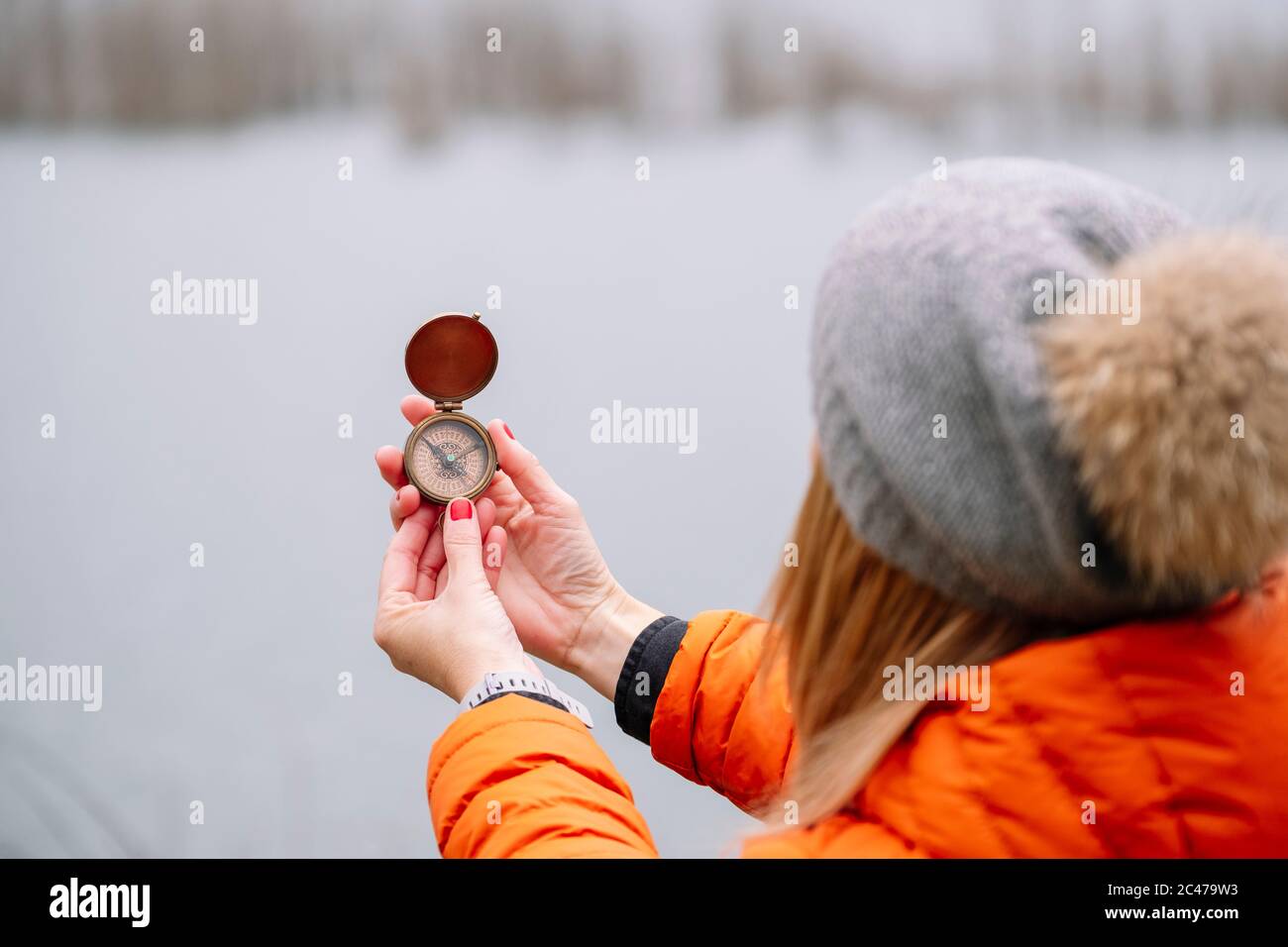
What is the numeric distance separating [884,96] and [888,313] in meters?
1.39

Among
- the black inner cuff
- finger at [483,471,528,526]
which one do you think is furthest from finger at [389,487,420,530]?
the black inner cuff

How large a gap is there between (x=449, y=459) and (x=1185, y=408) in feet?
3.08

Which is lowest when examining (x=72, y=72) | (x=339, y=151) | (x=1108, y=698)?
(x=1108, y=698)

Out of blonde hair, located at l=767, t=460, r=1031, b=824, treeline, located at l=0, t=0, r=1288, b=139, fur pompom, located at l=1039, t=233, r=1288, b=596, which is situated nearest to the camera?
fur pompom, located at l=1039, t=233, r=1288, b=596

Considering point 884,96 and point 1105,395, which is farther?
point 884,96

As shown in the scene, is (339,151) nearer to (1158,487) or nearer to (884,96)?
(884,96)

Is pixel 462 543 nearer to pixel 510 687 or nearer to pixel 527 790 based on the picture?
pixel 510 687

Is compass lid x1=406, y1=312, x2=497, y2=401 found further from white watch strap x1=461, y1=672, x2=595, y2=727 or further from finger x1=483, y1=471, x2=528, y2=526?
white watch strap x1=461, y1=672, x2=595, y2=727

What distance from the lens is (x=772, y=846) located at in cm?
72

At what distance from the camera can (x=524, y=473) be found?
1380 mm

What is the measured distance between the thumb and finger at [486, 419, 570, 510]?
0.35 ft

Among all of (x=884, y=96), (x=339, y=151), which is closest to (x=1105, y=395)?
(x=884, y=96)

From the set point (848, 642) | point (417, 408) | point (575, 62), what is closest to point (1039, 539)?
point (848, 642)

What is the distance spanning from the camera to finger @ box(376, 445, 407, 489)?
1.33m
